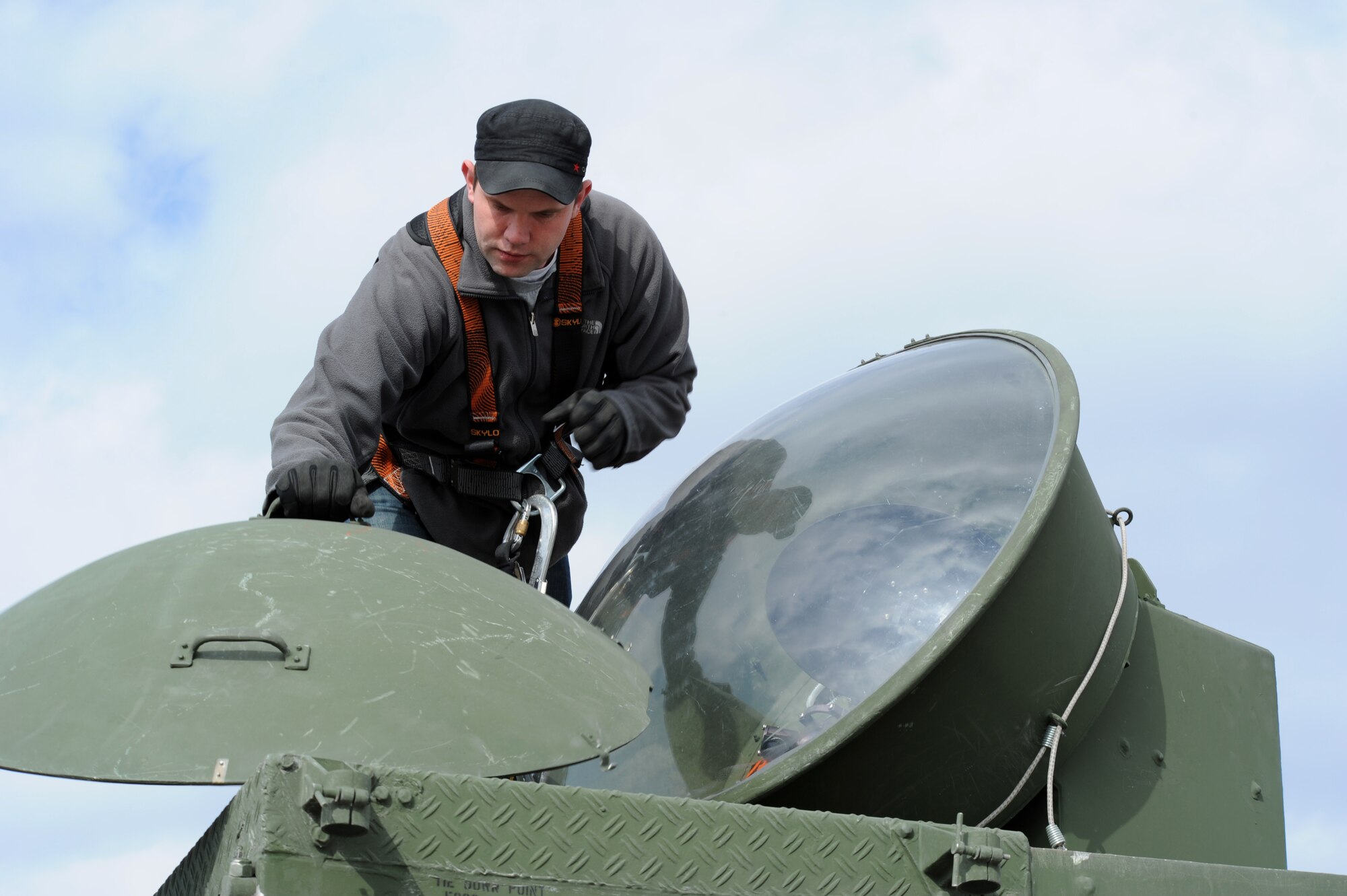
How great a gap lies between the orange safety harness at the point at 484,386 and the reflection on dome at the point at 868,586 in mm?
1045

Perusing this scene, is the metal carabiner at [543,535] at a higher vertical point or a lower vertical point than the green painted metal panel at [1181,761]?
higher

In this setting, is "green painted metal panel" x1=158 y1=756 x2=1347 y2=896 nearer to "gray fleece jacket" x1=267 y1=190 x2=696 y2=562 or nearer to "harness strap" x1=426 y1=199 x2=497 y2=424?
"gray fleece jacket" x1=267 y1=190 x2=696 y2=562

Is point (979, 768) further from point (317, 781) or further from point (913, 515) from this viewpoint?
point (317, 781)

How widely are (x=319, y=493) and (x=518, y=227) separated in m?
0.98

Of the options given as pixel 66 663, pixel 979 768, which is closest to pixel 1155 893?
pixel 979 768

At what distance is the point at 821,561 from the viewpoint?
9.98 ft

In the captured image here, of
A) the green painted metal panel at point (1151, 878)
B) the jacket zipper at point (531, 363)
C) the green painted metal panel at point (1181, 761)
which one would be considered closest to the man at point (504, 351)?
the jacket zipper at point (531, 363)

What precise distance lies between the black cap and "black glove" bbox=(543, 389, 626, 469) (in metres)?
0.48

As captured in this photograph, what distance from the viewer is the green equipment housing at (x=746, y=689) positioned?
6.57ft

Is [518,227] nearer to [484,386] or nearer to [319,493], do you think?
[484,386]

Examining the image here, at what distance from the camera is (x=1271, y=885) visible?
8.32ft

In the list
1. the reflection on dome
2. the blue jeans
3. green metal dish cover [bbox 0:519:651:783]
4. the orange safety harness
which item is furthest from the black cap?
green metal dish cover [bbox 0:519:651:783]

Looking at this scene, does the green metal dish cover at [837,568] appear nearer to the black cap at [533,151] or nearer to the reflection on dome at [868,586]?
the reflection on dome at [868,586]

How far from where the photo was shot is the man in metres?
3.63
